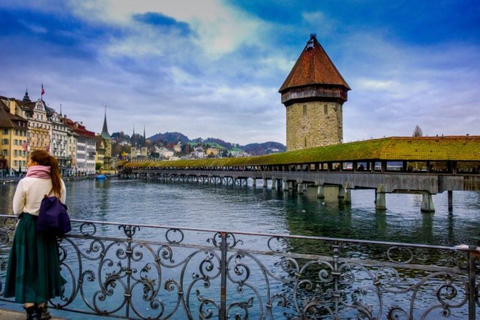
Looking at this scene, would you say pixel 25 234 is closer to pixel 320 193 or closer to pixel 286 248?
pixel 286 248

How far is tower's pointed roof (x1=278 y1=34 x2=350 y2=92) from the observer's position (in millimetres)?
48812

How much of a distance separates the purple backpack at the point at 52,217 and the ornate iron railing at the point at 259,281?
1.71 feet

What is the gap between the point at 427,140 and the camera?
2328cm

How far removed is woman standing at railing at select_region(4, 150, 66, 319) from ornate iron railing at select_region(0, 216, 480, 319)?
38 cm

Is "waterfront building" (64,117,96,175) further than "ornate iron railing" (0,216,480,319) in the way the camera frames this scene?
Yes

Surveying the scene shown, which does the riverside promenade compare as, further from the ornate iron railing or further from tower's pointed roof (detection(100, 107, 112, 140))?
tower's pointed roof (detection(100, 107, 112, 140))

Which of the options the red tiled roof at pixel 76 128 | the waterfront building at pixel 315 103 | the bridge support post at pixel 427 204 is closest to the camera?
the bridge support post at pixel 427 204

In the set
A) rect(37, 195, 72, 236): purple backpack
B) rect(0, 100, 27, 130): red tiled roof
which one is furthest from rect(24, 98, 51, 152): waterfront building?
rect(37, 195, 72, 236): purple backpack

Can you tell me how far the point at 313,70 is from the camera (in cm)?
4944

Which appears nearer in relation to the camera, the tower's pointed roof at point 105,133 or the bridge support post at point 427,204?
the bridge support post at point 427,204

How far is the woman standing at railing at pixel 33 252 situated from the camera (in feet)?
12.0

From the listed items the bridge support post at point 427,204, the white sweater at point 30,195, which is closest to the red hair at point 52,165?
the white sweater at point 30,195

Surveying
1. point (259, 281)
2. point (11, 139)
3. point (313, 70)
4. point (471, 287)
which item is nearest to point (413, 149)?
point (259, 281)

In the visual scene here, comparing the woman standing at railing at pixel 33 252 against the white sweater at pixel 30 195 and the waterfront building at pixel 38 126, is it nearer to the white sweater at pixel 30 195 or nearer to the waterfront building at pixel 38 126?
the white sweater at pixel 30 195
